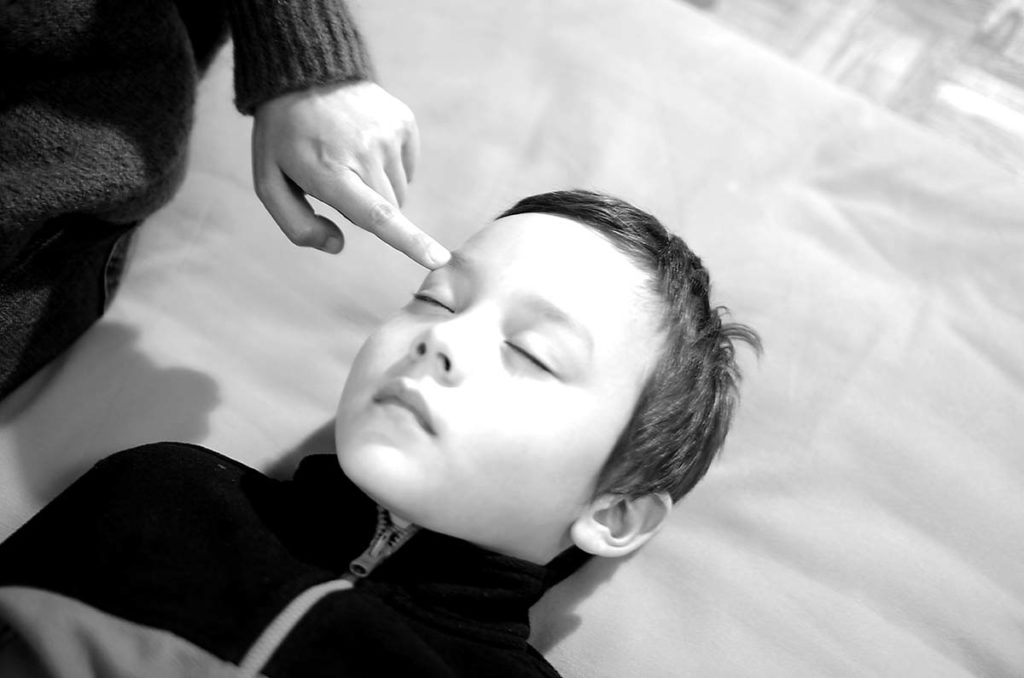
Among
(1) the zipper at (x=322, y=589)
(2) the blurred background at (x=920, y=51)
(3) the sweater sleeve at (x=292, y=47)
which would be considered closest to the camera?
(1) the zipper at (x=322, y=589)

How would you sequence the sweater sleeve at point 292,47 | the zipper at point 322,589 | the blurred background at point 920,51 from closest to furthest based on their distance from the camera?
the zipper at point 322,589
the sweater sleeve at point 292,47
the blurred background at point 920,51

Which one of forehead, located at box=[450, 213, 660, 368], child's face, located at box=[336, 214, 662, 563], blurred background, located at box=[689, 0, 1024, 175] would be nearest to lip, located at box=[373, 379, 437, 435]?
child's face, located at box=[336, 214, 662, 563]

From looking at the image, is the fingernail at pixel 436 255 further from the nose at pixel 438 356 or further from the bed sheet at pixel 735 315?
the bed sheet at pixel 735 315

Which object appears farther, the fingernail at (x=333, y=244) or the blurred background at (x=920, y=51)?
the blurred background at (x=920, y=51)

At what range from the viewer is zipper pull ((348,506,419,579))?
77cm

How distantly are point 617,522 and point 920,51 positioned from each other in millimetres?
1105

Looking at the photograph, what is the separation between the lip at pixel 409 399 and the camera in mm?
696

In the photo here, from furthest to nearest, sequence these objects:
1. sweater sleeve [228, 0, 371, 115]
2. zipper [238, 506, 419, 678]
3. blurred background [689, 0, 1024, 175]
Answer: blurred background [689, 0, 1024, 175] < sweater sleeve [228, 0, 371, 115] < zipper [238, 506, 419, 678]

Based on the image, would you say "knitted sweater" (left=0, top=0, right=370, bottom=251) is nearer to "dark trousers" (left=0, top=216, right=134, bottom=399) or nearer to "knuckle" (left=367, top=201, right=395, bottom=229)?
"dark trousers" (left=0, top=216, right=134, bottom=399)

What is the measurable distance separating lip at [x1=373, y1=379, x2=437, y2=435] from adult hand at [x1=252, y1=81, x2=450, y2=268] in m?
0.12

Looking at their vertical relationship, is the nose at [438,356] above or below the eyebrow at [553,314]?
below

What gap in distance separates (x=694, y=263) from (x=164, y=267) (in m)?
0.59

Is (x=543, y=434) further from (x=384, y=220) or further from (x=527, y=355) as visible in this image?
(x=384, y=220)

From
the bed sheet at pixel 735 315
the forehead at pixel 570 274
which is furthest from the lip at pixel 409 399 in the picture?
the bed sheet at pixel 735 315
